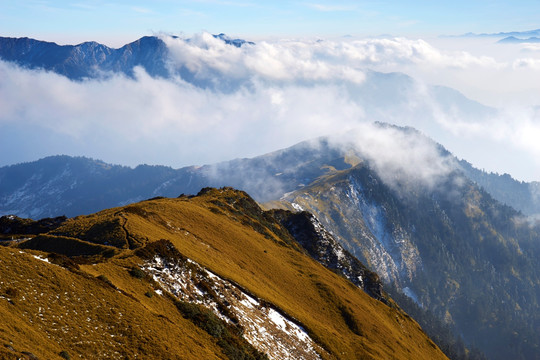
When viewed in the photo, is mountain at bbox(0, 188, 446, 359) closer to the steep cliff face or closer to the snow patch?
the snow patch

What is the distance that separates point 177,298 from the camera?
50.3 m

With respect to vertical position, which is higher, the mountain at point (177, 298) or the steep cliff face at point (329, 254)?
the mountain at point (177, 298)

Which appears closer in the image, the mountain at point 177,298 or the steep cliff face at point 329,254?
the mountain at point 177,298

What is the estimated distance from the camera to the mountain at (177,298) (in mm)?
34344

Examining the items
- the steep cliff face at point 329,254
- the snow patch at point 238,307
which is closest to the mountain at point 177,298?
the snow patch at point 238,307

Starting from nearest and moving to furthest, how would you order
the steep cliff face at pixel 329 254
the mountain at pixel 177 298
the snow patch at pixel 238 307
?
the mountain at pixel 177 298
the snow patch at pixel 238 307
the steep cliff face at pixel 329 254

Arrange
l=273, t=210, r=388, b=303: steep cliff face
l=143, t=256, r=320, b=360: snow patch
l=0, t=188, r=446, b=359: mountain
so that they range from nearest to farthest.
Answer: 1. l=0, t=188, r=446, b=359: mountain
2. l=143, t=256, r=320, b=360: snow patch
3. l=273, t=210, r=388, b=303: steep cliff face

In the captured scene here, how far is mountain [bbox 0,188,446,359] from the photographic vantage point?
34344mm

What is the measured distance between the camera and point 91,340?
111 ft

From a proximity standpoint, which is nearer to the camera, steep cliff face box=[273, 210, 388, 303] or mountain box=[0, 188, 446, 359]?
mountain box=[0, 188, 446, 359]

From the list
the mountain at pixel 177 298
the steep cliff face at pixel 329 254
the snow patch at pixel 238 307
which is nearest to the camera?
the mountain at pixel 177 298

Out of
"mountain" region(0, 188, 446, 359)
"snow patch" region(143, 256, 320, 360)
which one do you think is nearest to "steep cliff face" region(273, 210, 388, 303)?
"mountain" region(0, 188, 446, 359)

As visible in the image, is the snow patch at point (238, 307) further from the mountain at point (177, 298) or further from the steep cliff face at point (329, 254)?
the steep cliff face at point (329, 254)

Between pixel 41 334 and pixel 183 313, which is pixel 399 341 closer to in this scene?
pixel 183 313
